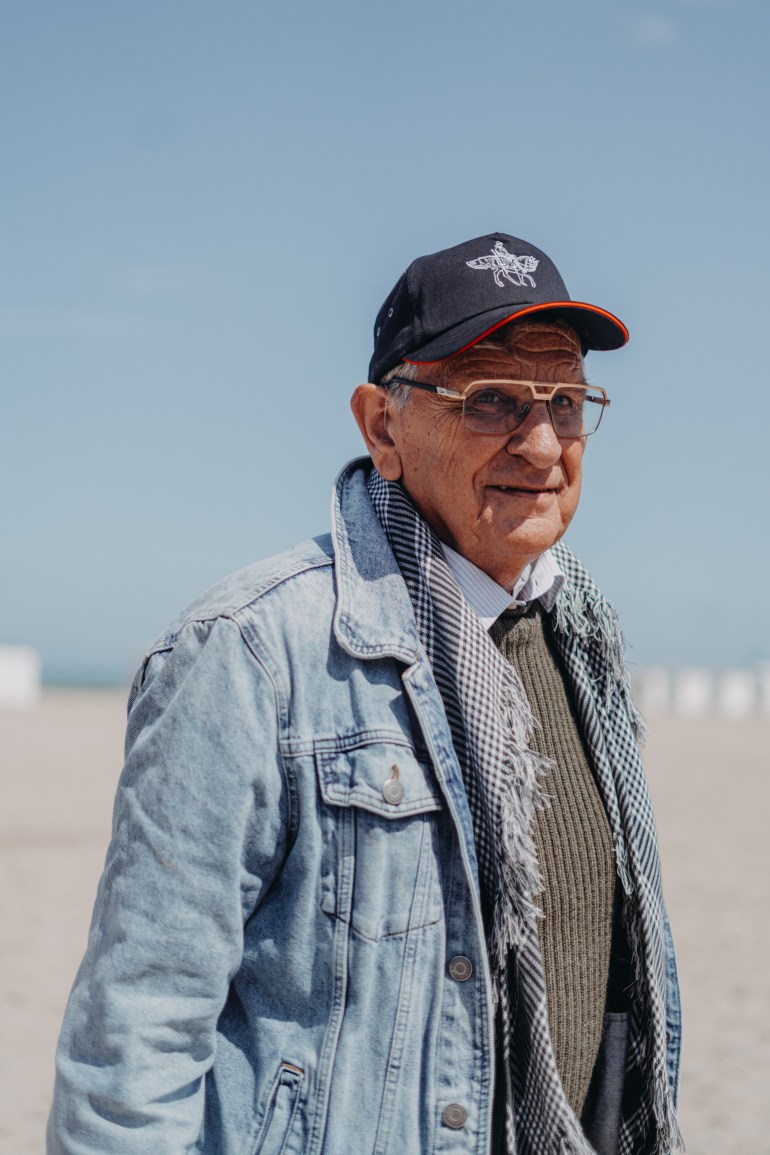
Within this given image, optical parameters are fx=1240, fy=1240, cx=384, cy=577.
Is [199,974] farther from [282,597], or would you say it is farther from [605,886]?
[605,886]

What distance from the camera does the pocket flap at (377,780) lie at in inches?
74.4

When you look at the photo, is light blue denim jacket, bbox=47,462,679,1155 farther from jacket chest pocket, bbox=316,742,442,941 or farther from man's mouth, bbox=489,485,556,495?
man's mouth, bbox=489,485,556,495

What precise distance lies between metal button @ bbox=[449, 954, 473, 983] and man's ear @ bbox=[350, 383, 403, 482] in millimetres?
857

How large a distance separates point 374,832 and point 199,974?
1.09 feet

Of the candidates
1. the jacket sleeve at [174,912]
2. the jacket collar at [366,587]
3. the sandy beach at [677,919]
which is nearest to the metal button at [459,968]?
the jacket sleeve at [174,912]

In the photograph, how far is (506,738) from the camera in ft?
6.88

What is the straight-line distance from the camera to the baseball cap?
2.11 m

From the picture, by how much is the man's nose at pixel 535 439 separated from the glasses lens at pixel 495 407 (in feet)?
0.04

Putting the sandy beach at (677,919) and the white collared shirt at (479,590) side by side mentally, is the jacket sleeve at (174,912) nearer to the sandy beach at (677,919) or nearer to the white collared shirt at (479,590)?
the white collared shirt at (479,590)

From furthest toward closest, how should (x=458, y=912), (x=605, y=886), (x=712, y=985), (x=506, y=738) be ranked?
(x=712, y=985) < (x=605, y=886) < (x=506, y=738) < (x=458, y=912)

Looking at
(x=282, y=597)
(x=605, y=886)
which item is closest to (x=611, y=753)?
(x=605, y=886)

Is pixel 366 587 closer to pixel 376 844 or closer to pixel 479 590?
pixel 479 590

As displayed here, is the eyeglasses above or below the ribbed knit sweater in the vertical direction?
above

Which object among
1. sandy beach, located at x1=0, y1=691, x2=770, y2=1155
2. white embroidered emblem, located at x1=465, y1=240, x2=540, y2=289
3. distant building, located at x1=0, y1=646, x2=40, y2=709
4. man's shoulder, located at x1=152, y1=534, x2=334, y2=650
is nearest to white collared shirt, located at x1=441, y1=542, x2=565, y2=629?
man's shoulder, located at x1=152, y1=534, x2=334, y2=650
